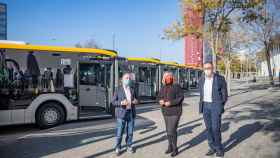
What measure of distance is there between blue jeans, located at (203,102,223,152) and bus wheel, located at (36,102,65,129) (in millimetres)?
6038

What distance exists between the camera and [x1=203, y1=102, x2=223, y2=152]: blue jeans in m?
6.82

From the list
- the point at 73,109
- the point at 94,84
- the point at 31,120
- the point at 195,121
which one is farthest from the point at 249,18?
the point at 31,120

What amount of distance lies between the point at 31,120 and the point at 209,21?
1338 cm

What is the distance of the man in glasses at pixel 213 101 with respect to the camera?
6.82 metres

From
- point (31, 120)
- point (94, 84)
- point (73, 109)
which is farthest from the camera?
point (94, 84)

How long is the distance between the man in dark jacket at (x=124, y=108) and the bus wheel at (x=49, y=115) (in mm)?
4539

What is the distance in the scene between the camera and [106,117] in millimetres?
13297

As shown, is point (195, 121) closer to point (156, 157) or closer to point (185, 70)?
point (156, 157)

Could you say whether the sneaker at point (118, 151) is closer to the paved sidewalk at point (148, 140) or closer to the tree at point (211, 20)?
the paved sidewalk at point (148, 140)

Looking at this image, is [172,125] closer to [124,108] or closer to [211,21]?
[124,108]

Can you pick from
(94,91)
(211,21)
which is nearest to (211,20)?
(211,21)

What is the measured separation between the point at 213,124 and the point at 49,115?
20.7 ft

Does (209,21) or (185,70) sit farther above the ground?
(209,21)

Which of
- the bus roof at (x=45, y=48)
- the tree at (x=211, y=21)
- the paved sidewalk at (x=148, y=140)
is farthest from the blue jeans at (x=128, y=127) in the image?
the tree at (x=211, y=21)
